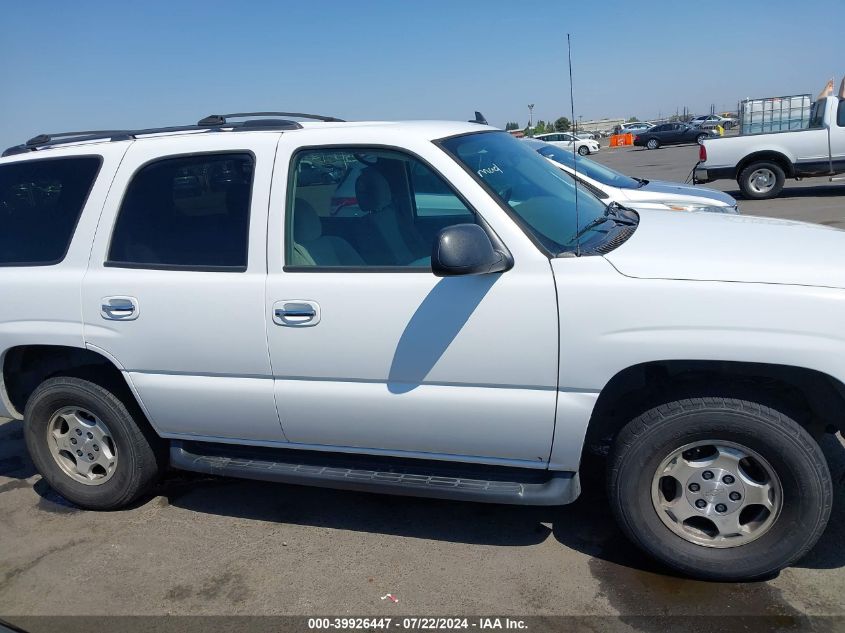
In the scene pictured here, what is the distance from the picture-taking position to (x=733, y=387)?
2.95 metres

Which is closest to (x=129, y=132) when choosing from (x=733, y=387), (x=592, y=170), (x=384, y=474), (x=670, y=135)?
(x=384, y=474)

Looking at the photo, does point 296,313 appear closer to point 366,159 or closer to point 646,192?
point 366,159

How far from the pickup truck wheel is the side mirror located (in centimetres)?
→ 1318

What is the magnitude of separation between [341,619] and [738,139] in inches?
540

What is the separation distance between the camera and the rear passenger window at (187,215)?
3.52m

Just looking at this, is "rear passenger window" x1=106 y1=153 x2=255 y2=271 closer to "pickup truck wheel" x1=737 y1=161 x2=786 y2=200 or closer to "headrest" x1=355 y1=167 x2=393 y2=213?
"headrest" x1=355 y1=167 x2=393 y2=213

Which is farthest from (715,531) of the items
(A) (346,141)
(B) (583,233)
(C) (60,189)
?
(C) (60,189)

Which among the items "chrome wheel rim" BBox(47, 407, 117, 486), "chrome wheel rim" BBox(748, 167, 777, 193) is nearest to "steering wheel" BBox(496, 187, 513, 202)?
"chrome wheel rim" BBox(47, 407, 117, 486)

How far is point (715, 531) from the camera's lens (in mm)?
→ 3139

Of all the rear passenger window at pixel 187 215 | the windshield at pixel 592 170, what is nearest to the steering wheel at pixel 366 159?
the rear passenger window at pixel 187 215

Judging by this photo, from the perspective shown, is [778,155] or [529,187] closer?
[529,187]

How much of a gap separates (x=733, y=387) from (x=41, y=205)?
3.61 meters

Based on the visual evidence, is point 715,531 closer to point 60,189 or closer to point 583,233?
point 583,233

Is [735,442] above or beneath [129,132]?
beneath
